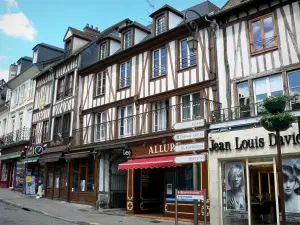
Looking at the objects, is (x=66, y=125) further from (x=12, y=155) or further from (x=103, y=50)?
(x=12, y=155)

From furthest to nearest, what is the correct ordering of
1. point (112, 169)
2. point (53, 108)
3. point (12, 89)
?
point (12, 89) < point (53, 108) < point (112, 169)

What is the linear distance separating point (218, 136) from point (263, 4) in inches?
176

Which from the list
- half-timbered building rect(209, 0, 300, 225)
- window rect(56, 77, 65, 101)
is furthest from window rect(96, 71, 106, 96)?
half-timbered building rect(209, 0, 300, 225)

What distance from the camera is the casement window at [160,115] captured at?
12867mm

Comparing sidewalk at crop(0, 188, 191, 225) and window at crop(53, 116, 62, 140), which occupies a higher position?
window at crop(53, 116, 62, 140)

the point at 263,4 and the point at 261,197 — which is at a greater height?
the point at 263,4

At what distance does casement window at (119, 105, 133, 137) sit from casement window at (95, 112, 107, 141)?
873 mm

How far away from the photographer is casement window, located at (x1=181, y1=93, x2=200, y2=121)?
1167 cm

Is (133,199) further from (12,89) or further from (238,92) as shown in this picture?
(12,89)

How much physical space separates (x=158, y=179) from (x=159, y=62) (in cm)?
497

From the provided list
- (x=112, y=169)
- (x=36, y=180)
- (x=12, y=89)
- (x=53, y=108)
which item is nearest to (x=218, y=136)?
(x=112, y=169)

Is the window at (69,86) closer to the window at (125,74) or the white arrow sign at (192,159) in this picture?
the window at (125,74)

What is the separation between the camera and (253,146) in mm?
9266

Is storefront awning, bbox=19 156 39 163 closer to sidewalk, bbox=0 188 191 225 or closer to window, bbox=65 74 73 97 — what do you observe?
sidewalk, bbox=0 188 191 225
